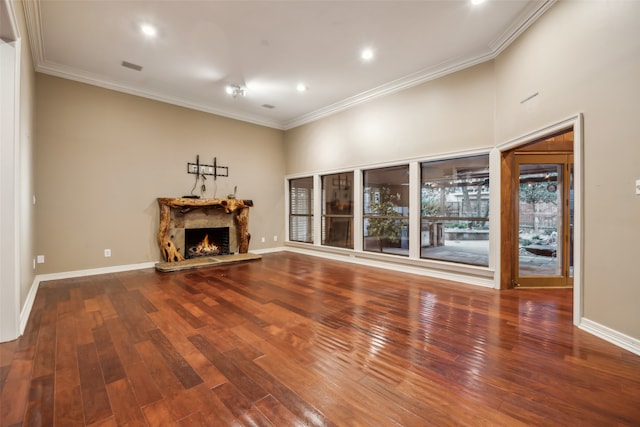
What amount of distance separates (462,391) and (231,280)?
3.43m

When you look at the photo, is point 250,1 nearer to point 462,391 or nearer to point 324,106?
point 324,106

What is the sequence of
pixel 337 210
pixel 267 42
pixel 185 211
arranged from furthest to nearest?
pixel 337 210 → pixel 185 211 → pixel 267 42

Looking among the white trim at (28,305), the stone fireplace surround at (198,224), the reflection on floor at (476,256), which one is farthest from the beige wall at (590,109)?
the white trim at (28,305)

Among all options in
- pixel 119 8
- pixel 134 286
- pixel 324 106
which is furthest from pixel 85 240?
pixel 324 106

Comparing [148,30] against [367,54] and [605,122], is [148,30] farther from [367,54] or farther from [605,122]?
[605,122]

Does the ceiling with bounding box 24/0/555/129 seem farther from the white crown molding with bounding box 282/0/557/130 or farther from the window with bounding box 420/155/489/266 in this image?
the window with bounding box 420/155/489/266

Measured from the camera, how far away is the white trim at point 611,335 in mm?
2146

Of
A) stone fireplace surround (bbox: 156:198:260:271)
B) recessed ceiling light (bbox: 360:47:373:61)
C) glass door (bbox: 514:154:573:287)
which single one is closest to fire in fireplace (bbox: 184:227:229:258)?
stone fireplace surround (bbox: 156:198:260:271)

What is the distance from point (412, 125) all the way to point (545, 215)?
2414 mm

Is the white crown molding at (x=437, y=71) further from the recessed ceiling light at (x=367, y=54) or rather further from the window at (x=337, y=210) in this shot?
the window at (x=337, y=210)

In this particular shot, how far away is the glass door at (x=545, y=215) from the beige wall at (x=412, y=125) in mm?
793

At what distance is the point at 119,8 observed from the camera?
3.10m

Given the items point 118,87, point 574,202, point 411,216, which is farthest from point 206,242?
point 574,202

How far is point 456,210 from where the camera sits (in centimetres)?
A: 444
